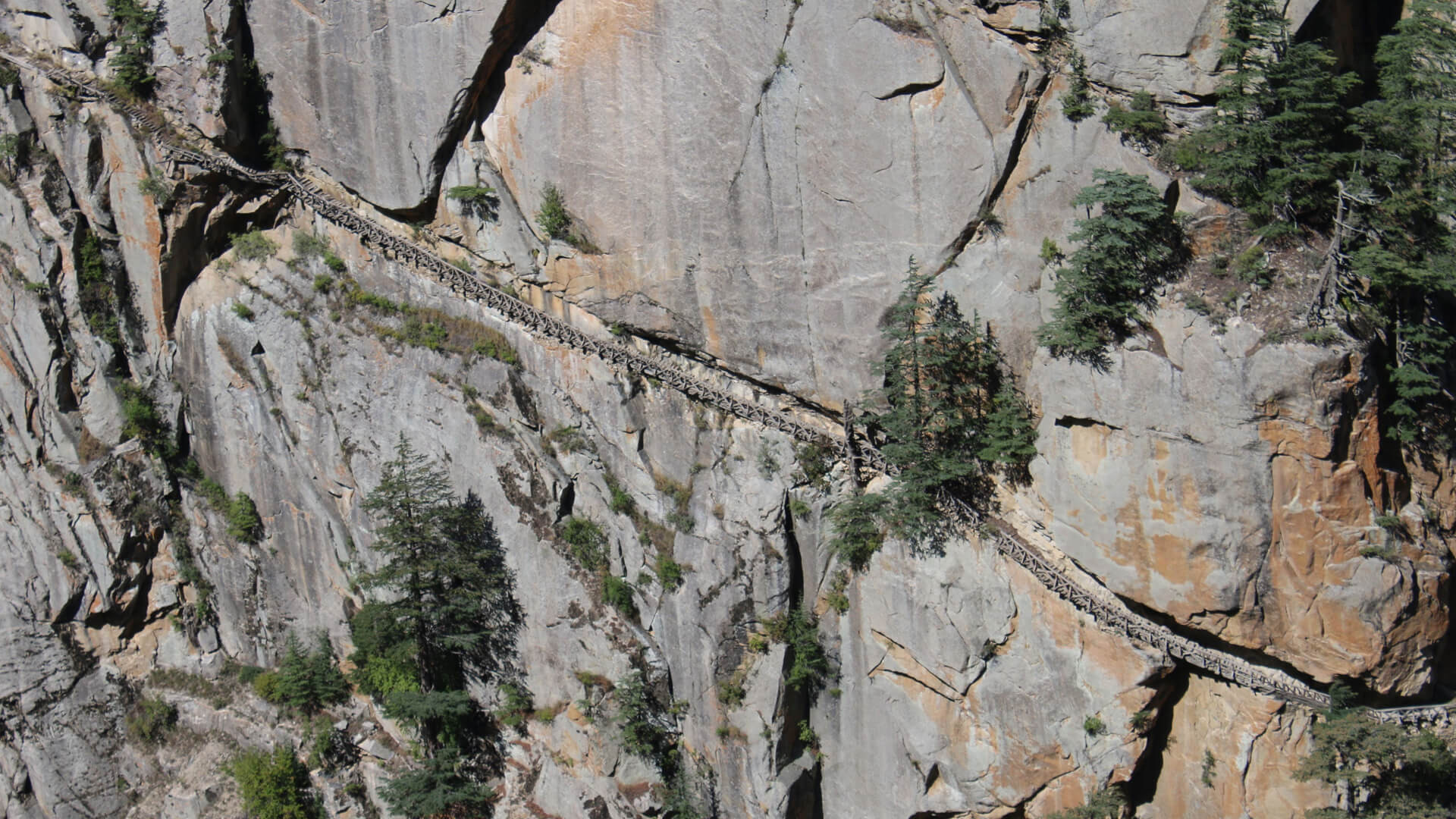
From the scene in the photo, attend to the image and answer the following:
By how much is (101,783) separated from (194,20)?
17.7m

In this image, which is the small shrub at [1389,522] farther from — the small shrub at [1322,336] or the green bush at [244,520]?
the green bush at [244,520]

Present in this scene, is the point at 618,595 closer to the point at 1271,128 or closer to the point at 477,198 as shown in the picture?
the point at 477,198

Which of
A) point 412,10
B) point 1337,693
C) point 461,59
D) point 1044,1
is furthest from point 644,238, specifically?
point 1337,693

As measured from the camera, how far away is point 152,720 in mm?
24719

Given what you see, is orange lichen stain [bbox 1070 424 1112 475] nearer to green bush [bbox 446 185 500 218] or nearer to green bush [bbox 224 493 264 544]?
green bush [bbox 446 185 500 218]

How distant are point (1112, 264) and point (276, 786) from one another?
20.7m

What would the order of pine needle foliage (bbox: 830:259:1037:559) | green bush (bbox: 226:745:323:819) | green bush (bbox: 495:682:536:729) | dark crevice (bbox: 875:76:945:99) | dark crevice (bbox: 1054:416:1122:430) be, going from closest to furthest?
→ dark crevice (bbox: 1054:416:1122:430) < dark crevice (bbox: 875:76:945:99) < pine needle foliage (bbox: 830:259:1037:559) < green bush (bbox: 495:682:536:729) < green bush (bbox: 226:745:323:819)

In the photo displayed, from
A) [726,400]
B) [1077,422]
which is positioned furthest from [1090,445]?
[726,400]

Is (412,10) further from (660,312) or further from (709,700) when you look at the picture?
(709,700)

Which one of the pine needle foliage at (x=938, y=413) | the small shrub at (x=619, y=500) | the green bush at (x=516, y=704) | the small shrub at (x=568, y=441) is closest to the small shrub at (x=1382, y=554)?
the pine needle foliage at (x=938, y=413)

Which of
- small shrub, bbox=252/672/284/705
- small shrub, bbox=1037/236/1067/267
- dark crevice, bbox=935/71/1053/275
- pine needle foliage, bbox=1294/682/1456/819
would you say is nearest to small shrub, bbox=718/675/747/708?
dark crevice, bbox=935/71/1053/275

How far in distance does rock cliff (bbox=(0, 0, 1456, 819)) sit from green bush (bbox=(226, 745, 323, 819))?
626 mm

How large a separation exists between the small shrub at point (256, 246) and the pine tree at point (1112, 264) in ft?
Result: 56.3

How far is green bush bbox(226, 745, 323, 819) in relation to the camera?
2328 cm
